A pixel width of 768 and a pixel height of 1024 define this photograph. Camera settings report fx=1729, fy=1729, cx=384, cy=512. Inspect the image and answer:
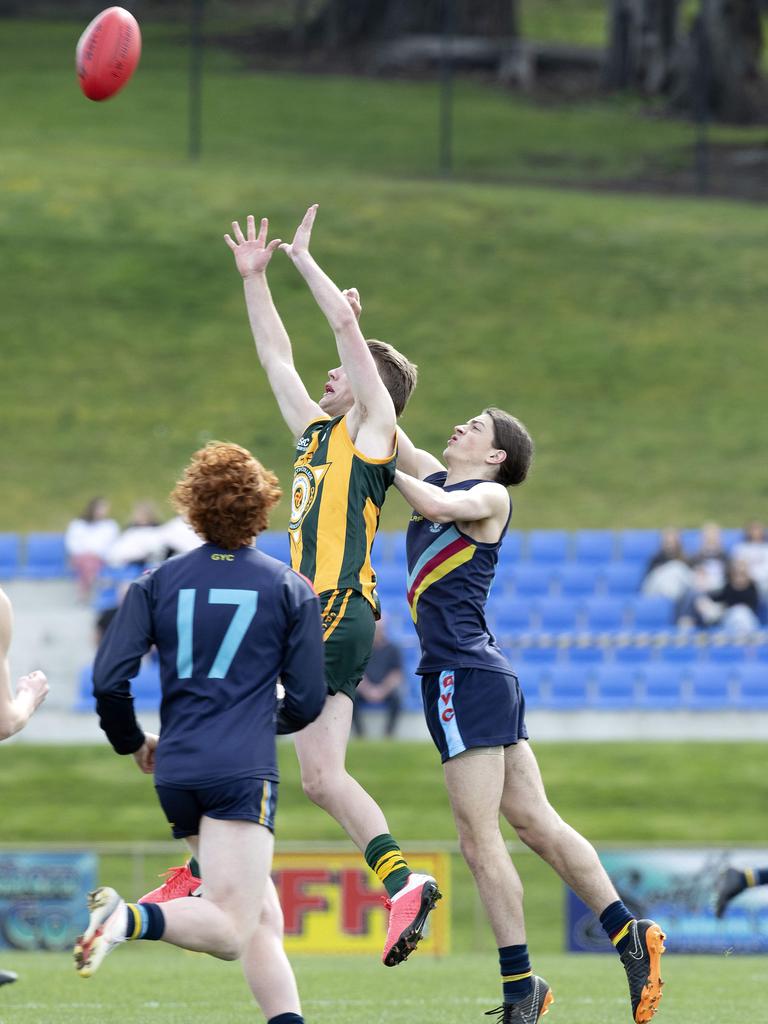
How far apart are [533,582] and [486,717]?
12.9 m

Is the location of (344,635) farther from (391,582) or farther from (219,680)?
(391,582)

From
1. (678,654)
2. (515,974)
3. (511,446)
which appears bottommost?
(678,654)

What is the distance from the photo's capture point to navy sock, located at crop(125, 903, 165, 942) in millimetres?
5324

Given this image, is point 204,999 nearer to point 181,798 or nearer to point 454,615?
point 454,615

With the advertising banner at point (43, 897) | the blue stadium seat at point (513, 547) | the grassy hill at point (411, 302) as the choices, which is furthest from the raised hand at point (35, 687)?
the grassy hill at point (411, 302)

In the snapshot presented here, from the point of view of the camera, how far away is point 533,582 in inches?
762

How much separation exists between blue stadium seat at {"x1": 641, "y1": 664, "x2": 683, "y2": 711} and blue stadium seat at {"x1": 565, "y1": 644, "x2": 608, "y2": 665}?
2.12 feet

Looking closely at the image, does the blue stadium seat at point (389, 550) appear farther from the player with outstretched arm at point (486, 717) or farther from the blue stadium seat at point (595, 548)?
the player with outstretched arm at point (486, 717)

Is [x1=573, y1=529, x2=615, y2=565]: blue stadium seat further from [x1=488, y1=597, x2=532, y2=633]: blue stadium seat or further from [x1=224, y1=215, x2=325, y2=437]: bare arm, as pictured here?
[x1=224, y1=215, x2=325, y2=437]: bare arm

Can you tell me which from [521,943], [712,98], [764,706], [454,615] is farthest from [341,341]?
[712,98]

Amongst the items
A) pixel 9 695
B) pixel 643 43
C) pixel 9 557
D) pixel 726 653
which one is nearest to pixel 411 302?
pixel 9 557

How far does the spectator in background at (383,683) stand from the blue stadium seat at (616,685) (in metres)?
2.21

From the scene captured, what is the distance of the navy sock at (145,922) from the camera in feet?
17.5

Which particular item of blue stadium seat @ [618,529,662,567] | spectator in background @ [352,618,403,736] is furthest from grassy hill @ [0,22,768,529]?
spectator in background @ [352,618,403,736]
